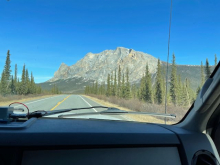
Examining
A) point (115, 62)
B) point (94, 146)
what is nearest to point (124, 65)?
point (115, 62)

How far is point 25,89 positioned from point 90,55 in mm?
48123

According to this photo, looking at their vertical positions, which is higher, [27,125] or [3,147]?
[27,125]

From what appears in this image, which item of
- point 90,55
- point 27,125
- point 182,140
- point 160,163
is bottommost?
point 160,163

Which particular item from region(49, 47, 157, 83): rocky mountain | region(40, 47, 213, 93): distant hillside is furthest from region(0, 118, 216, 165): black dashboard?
region(49, 47, 157, 83): rocky mountain

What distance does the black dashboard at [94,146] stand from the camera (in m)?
1.48

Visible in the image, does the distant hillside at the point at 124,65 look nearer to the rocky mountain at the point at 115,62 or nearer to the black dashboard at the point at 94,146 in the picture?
the rocky mountain at the point at 115,62

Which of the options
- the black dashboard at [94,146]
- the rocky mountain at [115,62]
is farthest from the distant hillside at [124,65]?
the black dashboard at [94,146]

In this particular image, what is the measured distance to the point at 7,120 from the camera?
5.94 feet

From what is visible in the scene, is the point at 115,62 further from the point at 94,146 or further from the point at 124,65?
the point at 94,146

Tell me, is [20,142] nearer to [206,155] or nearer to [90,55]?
[206,155]

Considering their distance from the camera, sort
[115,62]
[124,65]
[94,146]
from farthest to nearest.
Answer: [115,62] < [124,65] < [94,146]

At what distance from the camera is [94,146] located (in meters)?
1.60

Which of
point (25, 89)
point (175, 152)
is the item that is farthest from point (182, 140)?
point (25, 89)

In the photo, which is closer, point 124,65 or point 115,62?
point 124,65
